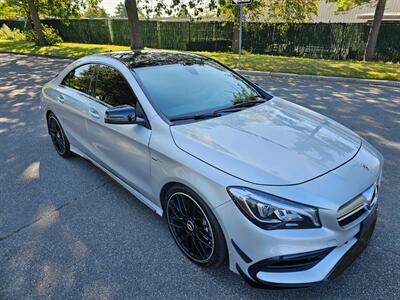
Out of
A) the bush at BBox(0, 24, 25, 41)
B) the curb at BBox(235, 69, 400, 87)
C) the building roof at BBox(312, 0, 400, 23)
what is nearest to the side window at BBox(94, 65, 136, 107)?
the curb at BBox(235, 69, 400, 87)

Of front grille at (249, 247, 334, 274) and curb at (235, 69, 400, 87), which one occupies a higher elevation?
front grille at (249, 247, 334, 274)

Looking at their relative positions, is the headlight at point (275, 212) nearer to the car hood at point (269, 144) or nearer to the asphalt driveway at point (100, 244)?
the car hood at point (269, 144)

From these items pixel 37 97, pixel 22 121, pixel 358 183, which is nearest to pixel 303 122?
pixel 358 183

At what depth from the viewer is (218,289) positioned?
225 centimetres

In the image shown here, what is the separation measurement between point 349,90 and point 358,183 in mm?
6871

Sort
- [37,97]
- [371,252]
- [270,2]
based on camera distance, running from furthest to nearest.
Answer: [270,2], [37,97], [371,252]

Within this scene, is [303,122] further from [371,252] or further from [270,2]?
[270,2]

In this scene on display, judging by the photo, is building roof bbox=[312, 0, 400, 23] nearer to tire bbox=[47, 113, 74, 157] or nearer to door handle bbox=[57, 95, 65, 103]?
tire bbox=[47, 113, 74, 157]

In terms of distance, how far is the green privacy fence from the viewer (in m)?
15.4

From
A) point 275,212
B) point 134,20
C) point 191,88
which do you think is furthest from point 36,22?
point 275,212

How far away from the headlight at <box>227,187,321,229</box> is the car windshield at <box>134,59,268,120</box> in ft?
3.64

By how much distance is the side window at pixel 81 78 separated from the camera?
363 cm

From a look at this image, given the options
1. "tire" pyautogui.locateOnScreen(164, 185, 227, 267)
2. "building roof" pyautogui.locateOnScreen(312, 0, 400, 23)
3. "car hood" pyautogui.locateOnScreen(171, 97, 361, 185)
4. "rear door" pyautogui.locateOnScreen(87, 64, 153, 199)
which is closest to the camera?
"car hood" pyautogui.locateOnScreen(171, 97, 361, 185)

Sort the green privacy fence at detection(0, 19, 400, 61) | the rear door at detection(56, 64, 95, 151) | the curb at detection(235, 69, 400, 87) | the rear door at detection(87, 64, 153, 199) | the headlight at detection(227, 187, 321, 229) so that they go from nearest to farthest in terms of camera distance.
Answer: the headlight at detection(227, 187, 321, 229)
the rear door at detection(87, 64, 153, 199)
the rear door at detection(56, 64, 95, 151)
the curb at detection(235, 69, 400, 87)
the green privacy fence at detection(0, 19, 400, 61)
